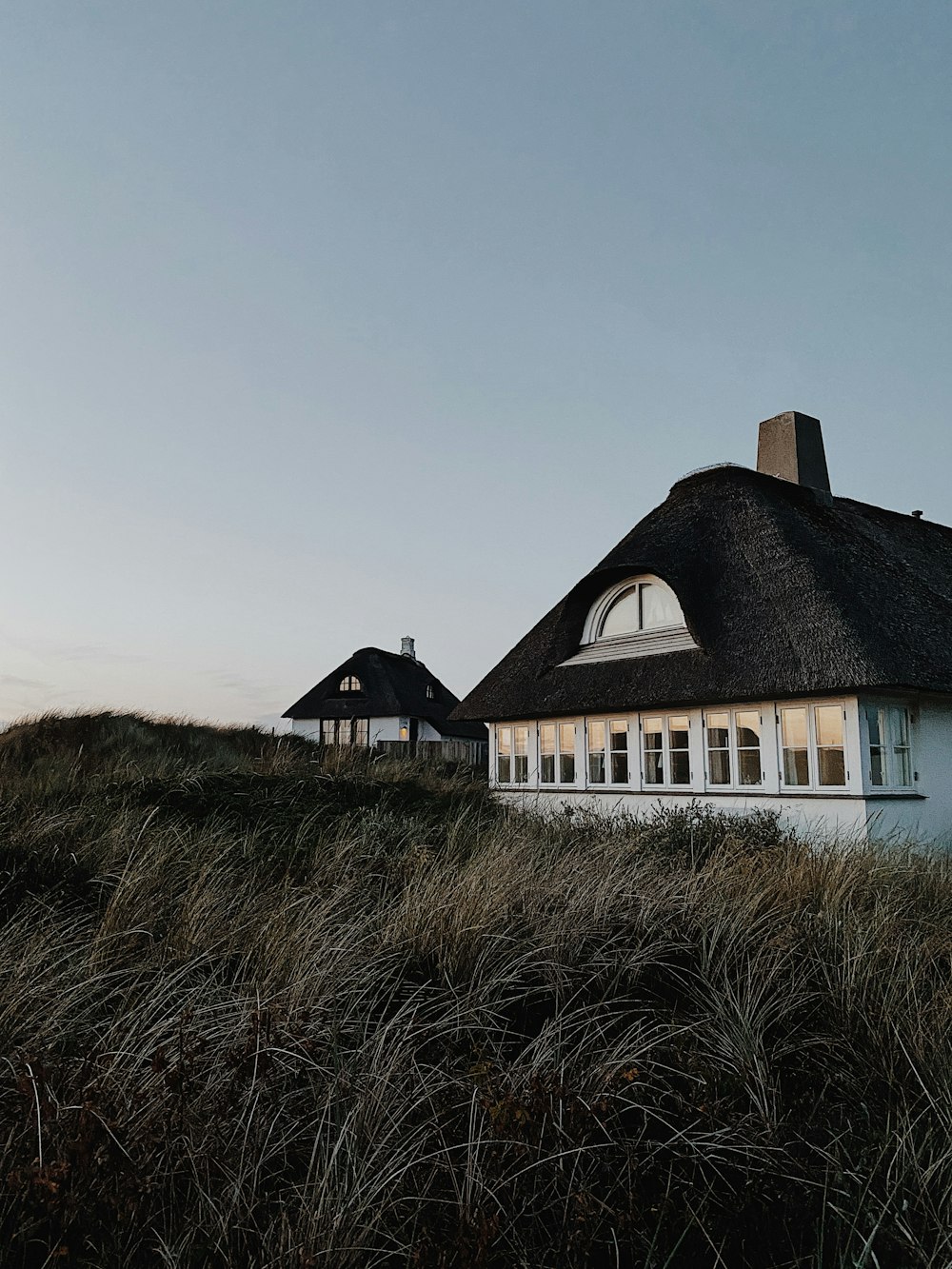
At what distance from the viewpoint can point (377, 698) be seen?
39.9 meters

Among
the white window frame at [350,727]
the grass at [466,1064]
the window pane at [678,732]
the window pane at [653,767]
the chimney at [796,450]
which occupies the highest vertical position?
the chimney at [796,450]

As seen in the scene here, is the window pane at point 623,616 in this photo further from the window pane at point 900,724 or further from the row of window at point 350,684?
the row of window at point 350,684

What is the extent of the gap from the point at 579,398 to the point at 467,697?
718cm

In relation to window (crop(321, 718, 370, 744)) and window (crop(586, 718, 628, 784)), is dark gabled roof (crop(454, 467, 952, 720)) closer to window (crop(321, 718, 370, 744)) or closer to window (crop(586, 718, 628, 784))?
window (crop(586, 718, 628, 784))

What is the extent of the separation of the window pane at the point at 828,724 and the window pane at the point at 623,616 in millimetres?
3873

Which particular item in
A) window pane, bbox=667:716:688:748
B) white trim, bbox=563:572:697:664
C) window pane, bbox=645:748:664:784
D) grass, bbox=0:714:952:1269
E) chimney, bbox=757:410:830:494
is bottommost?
grass, bbox=0:714:952:1269

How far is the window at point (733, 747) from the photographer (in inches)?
498

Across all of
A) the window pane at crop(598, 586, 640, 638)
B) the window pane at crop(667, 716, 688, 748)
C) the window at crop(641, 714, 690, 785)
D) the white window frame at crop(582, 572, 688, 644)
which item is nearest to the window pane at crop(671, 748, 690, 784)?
the window at crop(641, 714, 690, 785)

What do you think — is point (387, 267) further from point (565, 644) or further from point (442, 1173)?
point (442, 1173)

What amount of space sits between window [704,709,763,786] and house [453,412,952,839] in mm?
Answer: 26

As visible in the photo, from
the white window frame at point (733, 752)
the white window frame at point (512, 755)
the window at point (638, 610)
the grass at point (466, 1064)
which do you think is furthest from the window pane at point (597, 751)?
the grass at point (466, 1064)

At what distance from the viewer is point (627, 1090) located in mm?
3002

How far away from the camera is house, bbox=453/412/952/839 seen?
1161cm

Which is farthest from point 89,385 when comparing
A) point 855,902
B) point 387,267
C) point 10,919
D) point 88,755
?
point 855,902
